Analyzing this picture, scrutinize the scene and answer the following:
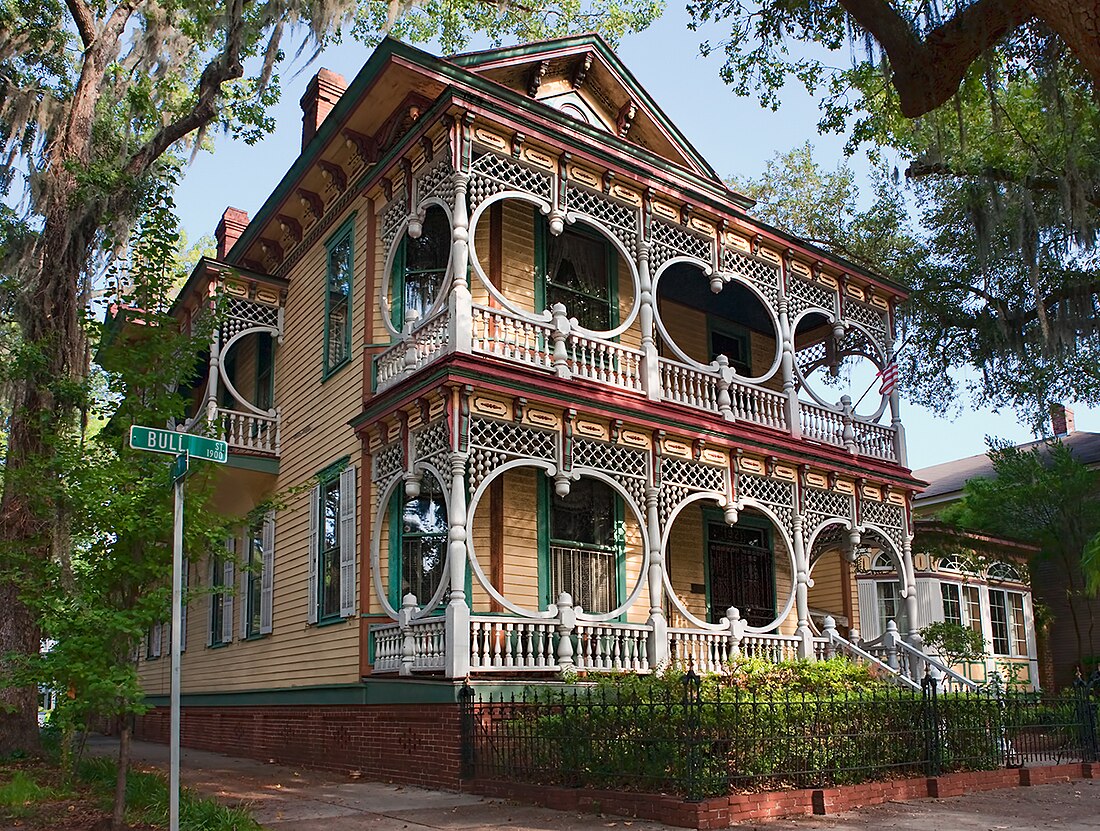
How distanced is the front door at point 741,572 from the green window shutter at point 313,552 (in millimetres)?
6279

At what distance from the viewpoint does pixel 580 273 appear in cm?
1605

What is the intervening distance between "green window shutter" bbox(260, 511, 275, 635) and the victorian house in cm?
4

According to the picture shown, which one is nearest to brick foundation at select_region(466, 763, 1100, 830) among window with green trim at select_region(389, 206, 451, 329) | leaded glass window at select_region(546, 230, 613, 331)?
window with green trim at select_region(389, 206, 451, 329)

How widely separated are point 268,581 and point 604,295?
757 cm

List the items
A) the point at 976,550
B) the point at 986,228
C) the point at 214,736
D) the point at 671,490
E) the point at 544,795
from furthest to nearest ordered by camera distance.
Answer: the point at 976,550 → the point at 986,228 → the point at 214,736 → the point at 671,490 → the point at 544,795

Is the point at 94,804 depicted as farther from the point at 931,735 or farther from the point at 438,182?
the point at 931,735

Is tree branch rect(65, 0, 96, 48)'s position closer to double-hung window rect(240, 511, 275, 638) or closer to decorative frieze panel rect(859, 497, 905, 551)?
double-hung window rect(240, 511, 275, 638)

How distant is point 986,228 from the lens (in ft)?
70.8

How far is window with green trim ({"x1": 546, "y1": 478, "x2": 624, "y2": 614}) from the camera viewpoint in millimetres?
14469

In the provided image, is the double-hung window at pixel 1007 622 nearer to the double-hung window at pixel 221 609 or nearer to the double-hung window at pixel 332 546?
the double-hung window at pixel 332 546

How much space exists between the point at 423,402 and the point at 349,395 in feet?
9.49

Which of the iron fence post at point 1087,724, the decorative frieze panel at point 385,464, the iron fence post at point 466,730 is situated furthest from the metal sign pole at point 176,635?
the iron fence post at point 1087,724

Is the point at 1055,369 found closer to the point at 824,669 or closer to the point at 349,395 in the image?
the point at 824,669

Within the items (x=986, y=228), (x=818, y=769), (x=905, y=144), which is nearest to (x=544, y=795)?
(x=818, y=769)
